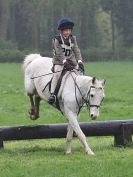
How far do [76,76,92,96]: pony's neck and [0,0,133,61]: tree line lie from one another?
68900 millimetres

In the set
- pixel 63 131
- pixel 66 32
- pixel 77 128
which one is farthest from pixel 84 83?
pixel 63 131

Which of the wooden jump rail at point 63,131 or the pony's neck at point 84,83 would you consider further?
the wooden jump rail at point 63,131

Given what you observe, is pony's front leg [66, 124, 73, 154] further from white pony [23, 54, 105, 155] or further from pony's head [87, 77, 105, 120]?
pony's head [87, 77, 105, 120]

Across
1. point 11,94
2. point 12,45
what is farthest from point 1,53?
point 11,94

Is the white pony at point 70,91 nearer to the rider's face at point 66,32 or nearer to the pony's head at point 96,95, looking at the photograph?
the pony's head at point 96,95

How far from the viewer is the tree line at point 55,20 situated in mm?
81625

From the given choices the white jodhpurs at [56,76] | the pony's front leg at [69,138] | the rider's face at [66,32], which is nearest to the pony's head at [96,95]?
the pony's front leg at [69,138]

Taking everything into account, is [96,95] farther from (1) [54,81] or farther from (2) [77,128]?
(1) [54,81]

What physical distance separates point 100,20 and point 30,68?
88.7m

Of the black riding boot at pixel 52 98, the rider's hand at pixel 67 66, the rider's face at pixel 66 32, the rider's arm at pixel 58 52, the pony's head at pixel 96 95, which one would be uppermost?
the rider's face at pixel 66 32

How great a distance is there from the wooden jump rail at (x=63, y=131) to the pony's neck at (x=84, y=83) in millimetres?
1131

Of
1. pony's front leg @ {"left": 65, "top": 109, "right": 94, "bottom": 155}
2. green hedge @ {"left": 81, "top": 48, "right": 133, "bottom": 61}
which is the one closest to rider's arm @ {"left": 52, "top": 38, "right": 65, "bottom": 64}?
pony's front leg @ {"left": 65, "top": 109, "right": 94, "bottom": 155}

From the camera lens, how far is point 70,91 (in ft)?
35.4

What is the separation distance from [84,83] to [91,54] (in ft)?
187
